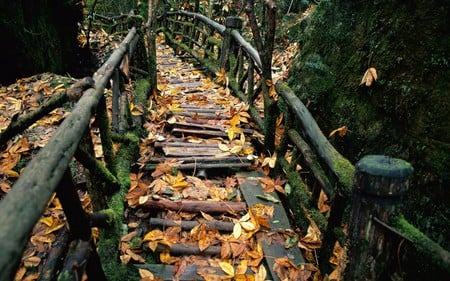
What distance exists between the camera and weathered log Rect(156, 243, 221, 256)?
8.80 ft

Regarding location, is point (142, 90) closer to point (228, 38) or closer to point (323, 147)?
point (228, 38)

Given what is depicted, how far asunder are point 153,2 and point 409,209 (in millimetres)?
5169

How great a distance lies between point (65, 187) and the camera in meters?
1.50

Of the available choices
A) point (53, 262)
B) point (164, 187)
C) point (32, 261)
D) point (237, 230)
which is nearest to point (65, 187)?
point (53, 262)

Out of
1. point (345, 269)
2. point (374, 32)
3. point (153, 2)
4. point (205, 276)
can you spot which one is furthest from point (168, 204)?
point (153, 2)

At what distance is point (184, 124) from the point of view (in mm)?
4621

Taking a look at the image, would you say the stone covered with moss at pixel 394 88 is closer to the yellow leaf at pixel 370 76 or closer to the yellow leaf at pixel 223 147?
the yellow leaf at pixel 370 76

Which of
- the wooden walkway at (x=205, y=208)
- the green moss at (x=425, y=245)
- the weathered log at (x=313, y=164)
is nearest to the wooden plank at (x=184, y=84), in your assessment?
the wooden walkway at (x=205, y=208)

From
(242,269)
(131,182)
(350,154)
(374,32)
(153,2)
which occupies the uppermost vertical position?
(153,2)

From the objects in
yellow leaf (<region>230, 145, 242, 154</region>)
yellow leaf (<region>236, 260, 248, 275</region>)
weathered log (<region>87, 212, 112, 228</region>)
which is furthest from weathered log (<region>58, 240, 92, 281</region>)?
yellow leaf (<region>230, 145, 242, 154</region>)

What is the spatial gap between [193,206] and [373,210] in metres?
1.81

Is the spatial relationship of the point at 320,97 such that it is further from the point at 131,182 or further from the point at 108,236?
the point at 108,236

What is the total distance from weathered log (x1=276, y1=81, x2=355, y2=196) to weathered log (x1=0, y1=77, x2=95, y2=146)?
1.67 metres

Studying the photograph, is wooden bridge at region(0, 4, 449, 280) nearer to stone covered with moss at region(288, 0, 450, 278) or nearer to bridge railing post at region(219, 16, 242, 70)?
stone covered with moss at region(288, 0, 450, 278)
